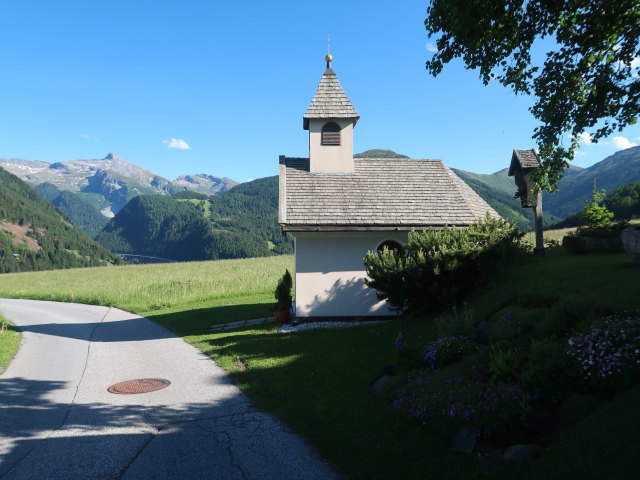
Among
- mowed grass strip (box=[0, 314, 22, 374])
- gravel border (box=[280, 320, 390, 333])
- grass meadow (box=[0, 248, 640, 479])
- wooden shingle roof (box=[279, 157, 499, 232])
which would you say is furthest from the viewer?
wooden shingle roof (box=[279, 157, 499, 232])

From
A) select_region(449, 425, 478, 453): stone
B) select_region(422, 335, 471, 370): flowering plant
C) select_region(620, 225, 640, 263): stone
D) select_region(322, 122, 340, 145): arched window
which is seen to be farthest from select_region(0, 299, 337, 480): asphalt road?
select_region(322, 122, 340, 145): arched window

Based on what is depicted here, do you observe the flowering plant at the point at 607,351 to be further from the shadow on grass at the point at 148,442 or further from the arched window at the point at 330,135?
the arched window at the point at 330,135

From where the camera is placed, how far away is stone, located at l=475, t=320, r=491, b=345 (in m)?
8.80

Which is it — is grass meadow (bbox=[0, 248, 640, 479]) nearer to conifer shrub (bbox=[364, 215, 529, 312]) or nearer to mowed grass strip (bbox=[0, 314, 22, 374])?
conifer shrub (bbox=[364, 215, 529, 312])

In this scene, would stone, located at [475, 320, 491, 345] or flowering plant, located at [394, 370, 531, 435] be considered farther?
stone, located at [475, 320, 491, 345]

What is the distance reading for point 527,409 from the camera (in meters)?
5.69

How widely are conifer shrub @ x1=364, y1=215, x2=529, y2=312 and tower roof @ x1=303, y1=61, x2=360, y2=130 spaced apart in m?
8.13

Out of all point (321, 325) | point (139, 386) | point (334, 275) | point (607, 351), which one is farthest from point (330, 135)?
point (607, 351)

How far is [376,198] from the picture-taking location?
17656 millimetres

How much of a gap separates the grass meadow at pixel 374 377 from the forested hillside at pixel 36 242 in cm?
14373

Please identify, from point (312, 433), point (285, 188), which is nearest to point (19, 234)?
point (285, 188)

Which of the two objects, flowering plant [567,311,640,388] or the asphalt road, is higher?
flowering plant [567,311,640,388]

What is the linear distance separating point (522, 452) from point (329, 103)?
16771 mm

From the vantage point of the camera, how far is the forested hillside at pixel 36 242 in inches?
5330
